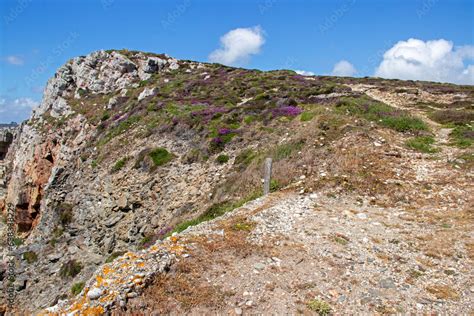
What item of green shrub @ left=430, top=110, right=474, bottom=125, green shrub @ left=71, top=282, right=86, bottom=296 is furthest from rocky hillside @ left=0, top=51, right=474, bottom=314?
green shrub @ left=71, top=282, right=86, bottom=296

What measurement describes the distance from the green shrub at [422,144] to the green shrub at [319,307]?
564 inches

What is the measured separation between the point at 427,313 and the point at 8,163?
89830mm

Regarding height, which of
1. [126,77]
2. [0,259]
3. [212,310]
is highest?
[126,77]

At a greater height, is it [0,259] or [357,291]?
[357,291]

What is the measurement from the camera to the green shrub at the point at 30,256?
27.1 m

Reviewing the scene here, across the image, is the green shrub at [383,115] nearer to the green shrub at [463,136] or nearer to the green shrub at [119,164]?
the green shrub at [463,136]

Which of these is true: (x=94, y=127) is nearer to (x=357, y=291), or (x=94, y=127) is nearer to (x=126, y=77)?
(x=126, y=77)

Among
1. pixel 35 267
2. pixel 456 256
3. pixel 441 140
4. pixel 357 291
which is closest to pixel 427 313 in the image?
pixel 357 291

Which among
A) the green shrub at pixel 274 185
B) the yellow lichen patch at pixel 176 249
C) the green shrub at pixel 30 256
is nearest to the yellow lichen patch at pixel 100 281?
the yellow lichen patch at pixel 176 249

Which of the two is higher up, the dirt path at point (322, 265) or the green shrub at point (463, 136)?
the green shrub at point (463, 136)

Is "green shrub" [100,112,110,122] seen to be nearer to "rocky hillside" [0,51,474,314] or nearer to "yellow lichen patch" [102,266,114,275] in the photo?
"rocky hillside" [0,51,474,314]

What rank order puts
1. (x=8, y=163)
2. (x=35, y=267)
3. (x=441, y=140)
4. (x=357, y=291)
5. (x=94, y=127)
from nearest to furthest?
(x=357, y=291)
(x=441, y=140)
(x=35, y=267)
(x=94, y=127)
(x=8, y=163)

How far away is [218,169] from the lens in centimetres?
2386

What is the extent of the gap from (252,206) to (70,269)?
16605 millimetres
